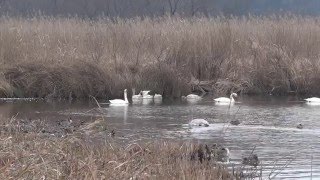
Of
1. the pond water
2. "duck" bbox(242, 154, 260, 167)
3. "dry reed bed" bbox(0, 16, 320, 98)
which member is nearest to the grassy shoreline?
"duck" bbox(242, 154, 260, 167)

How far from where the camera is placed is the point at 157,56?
15711 mm

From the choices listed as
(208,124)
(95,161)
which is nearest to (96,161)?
(95,161)

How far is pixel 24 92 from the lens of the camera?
1461 centimetres

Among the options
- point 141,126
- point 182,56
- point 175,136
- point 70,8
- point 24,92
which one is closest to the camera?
point 175,136

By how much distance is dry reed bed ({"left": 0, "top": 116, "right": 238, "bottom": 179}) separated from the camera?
199 inches

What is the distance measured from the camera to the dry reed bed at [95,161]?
507 centimetres

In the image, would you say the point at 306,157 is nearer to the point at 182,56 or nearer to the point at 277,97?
the point at 277,97

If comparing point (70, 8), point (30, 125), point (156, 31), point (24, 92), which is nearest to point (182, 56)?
point (156, 31)

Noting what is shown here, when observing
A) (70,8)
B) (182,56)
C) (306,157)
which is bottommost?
(306,157)

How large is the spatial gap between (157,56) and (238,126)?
624cm

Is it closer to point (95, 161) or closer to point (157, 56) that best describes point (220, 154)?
point (95, 161)

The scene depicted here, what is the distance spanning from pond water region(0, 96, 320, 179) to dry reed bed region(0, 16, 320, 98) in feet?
3.42

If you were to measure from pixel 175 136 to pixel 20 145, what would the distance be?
2.93 metres

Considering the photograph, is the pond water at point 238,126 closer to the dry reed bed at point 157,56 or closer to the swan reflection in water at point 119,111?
the swan reflection in water at point 119,111
